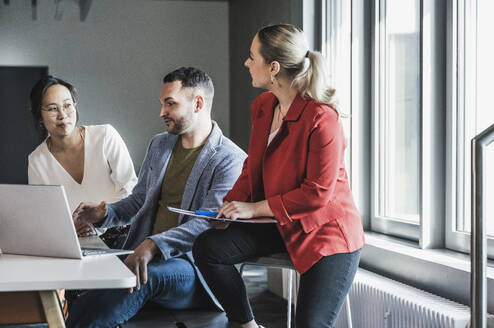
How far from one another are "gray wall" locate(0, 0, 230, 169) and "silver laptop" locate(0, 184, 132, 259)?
5.00 m

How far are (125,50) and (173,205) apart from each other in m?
4.42

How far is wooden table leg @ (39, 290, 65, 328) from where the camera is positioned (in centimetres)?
121

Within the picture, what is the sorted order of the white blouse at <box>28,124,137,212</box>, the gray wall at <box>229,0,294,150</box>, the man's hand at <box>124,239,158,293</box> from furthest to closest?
the gray wall at <box>229,0,294,150</box> → the white blouse at <box>28,124,137,212</box> → the man's hand at <box>124,239,158,293</box>

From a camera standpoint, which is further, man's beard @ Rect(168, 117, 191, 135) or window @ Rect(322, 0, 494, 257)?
window @ Rect(322, 0, 494, 257)

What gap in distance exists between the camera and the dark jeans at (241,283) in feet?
5.92

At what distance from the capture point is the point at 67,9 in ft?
20.5

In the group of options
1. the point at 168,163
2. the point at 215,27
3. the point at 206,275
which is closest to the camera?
the point at 206,275

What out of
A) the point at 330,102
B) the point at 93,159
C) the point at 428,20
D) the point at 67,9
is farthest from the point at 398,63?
the point at 67,9

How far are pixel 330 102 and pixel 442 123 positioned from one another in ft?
3.16

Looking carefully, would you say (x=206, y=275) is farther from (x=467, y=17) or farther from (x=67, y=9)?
(x=67, y=9)

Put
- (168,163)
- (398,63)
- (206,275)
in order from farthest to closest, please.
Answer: (398,63) < (168,163) < (206,275)

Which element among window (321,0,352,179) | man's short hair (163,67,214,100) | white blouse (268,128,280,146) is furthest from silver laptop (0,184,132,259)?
window (321,0,352,179)

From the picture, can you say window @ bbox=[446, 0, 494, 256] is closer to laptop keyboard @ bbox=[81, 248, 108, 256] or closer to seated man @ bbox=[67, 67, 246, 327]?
seated man @ bbox=[67, 67, 246, 327]

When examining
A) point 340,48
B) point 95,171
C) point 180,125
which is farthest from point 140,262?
point 340,48
